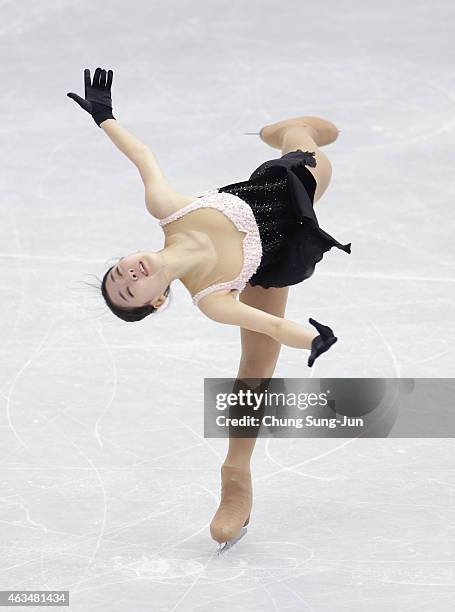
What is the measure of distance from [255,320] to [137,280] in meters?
0.37

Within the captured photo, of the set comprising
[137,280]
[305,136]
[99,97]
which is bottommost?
[137,280]

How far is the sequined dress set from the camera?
14.1 feet

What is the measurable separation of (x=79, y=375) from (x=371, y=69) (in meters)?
4.01

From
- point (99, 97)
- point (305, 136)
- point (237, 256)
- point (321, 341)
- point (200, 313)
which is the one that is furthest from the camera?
point (200, 313)

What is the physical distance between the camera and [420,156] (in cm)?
775

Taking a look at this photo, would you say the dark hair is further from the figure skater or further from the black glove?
the black glove

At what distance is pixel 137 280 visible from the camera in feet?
13.3

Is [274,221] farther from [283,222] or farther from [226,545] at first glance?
[226,545]

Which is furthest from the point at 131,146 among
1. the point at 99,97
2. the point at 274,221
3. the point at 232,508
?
the point at 232,508

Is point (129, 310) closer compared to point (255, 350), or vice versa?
point (129, 310)

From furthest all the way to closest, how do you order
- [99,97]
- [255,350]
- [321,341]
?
[255,350] → [99,97] → [321,341]

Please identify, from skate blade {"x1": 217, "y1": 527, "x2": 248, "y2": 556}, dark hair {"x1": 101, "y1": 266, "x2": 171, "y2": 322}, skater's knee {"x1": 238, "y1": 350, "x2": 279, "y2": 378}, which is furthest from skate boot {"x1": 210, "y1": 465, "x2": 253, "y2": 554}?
dark hair {"x1": 101, "y1": 266, "x2": 171, "y2": 322}

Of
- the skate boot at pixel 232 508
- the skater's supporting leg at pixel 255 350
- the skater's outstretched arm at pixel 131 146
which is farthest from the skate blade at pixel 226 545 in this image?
the skater's outstretched arm at pixel 131 146

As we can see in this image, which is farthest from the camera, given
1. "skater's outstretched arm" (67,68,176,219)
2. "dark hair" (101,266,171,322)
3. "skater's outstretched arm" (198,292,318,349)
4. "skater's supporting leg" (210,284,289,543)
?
"skater's supporting leg" (210,284,289,543)
